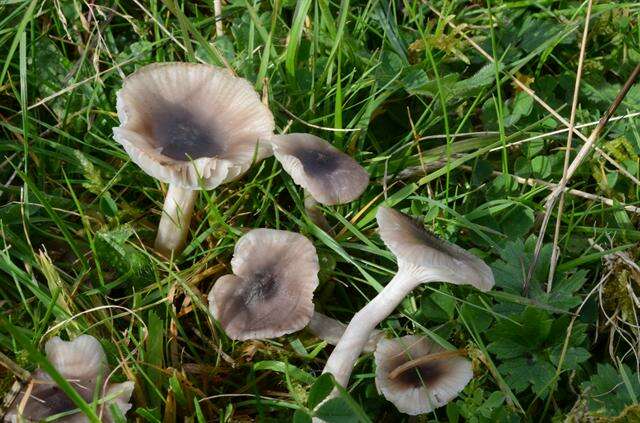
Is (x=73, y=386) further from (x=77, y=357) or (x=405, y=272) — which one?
(x=405, y=272)

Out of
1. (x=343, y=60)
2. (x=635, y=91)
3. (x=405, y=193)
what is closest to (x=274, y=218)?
(x=405, y=193)

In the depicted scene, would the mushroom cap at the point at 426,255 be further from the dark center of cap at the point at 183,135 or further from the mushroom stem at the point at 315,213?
the dark center of cap at the point at 183,135

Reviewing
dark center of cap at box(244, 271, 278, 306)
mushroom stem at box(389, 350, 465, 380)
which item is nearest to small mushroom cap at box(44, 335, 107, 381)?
dark center of cap at box(244, 271, 278, 306)

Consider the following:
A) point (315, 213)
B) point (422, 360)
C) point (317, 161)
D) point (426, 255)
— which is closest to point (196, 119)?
point (317, 161)

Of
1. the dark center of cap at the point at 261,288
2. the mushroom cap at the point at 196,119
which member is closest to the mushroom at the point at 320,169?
the mushroom cap at the point at 196,119

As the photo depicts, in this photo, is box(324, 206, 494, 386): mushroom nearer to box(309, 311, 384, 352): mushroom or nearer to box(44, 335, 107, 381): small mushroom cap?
box(309, 311, 384, 352): mushroom

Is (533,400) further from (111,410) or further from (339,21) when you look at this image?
(339,21)
